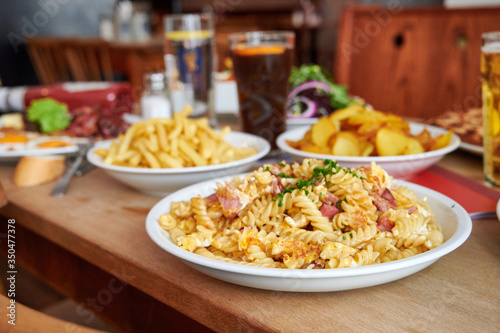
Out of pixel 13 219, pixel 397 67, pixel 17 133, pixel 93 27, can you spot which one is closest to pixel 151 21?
pixel 93 27

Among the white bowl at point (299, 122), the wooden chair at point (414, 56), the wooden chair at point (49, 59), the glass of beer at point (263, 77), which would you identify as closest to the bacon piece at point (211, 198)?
the glass of beer at point (263, 77)

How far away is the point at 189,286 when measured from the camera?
0.84 m

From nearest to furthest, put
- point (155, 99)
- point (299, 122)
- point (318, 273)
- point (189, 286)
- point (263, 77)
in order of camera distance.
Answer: point (318, 273) → point (189, 286) → point (263, 77) → point (299, 122) → point (155, 99)

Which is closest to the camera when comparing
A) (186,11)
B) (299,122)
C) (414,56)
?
(299,122)

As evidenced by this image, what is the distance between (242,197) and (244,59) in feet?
2.62

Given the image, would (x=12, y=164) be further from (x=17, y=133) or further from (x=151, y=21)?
(x=151, y=21)

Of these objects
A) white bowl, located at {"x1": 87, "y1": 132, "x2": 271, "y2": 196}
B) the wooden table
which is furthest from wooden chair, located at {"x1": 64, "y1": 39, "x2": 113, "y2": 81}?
white bowl, located at {"x1": 87, "y1": 132, "x2": 271, "y2": 196}

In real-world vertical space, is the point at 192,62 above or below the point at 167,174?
above

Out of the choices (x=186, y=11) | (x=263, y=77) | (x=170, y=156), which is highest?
(x=186, y=11)

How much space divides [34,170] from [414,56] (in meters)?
2.19

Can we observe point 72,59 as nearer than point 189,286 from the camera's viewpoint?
No

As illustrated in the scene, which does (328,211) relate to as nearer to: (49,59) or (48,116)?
(48,116)

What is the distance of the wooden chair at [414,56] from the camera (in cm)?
259

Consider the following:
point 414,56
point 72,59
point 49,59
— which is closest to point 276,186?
point 414,56
